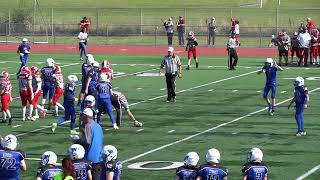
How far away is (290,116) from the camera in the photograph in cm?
2908

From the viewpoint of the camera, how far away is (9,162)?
1584cm

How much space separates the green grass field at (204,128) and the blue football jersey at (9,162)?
4099 millimetres

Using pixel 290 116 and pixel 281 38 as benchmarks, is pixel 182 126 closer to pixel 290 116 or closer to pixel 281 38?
pixel 290 116

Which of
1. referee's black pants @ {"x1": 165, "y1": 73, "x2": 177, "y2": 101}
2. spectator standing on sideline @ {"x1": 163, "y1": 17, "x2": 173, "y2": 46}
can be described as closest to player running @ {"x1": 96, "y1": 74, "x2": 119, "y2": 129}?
referee's black pants @ {"x1": 165, "y1": 73, "x2": 177, "y2": 101}

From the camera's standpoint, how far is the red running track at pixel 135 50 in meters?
54.2

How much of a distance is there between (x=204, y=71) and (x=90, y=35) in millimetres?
24359

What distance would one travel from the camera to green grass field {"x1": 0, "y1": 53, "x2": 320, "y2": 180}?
22.1 metres

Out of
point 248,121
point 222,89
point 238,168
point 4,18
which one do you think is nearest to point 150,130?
point 248,121

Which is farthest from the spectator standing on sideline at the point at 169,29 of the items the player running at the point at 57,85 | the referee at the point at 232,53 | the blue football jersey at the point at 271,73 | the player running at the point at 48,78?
the player running at the point at 57,85

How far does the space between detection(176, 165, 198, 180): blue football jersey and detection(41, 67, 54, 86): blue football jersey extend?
14414 mm

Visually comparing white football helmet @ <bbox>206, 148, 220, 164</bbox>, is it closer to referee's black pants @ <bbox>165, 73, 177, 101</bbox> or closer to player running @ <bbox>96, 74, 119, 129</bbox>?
player running @ <bbox>96, 74, 119, 129</bbox>

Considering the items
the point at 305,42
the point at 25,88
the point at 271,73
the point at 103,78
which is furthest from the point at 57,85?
the point at 305,42

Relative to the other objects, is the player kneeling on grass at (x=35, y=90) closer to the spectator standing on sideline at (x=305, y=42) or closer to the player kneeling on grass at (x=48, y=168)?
the player kneeling on grass at (x=48, y=168)

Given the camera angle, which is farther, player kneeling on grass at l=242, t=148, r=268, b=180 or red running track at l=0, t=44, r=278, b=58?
red running track at l=0, t=44, r=278, b=58
